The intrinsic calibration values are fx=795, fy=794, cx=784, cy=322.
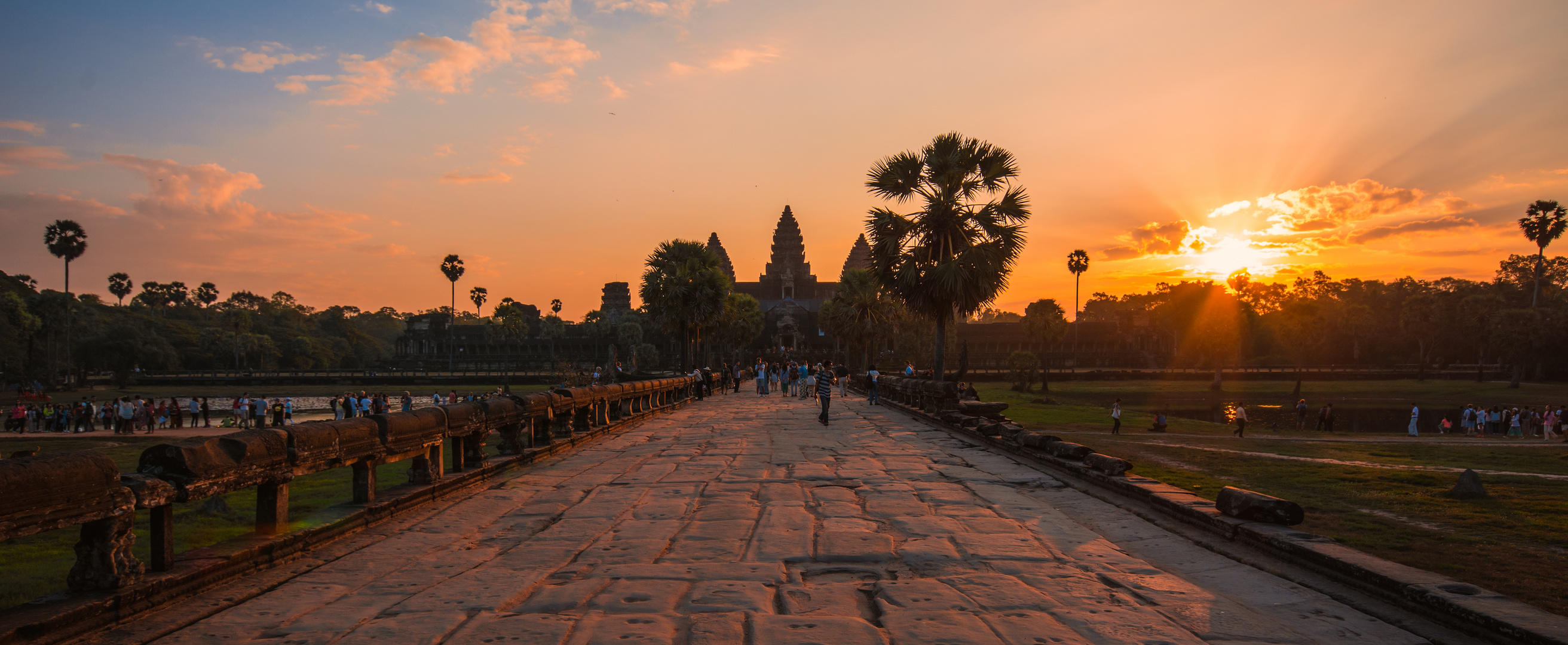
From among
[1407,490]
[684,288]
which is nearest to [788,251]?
[684,288]

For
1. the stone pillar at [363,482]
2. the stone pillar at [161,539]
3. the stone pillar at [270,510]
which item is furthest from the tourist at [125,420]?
the stone pillar at [161,539]

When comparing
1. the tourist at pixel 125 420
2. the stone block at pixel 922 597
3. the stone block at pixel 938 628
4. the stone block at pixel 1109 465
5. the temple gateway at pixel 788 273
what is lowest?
the tourist at pixel 125 420

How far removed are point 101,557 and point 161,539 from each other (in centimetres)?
40

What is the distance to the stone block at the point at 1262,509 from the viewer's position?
18.4 ft

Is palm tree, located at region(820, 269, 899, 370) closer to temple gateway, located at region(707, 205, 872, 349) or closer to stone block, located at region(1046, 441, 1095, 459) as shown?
stone block, located at region(1046, 441, 1095, 459)

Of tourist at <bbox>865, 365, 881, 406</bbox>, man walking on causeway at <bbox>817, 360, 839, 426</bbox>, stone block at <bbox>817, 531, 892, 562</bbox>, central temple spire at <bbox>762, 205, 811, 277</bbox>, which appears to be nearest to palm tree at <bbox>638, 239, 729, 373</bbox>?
tourist at <bbox>865, 365, 881, 406</bbox>

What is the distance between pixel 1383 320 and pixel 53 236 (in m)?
121

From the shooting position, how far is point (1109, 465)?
8.06 meters

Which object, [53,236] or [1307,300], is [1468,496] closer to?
[1307,300]

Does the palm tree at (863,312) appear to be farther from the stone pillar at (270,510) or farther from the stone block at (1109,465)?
the stone pillar at (270,510)

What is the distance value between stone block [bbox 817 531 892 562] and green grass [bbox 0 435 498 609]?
3.57 meters

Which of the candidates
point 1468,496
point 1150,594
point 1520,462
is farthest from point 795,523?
point 1520,462

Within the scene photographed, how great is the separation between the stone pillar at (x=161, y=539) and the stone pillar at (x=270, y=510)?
2.84 ft

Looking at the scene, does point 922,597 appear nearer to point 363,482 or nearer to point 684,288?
point 363,482
